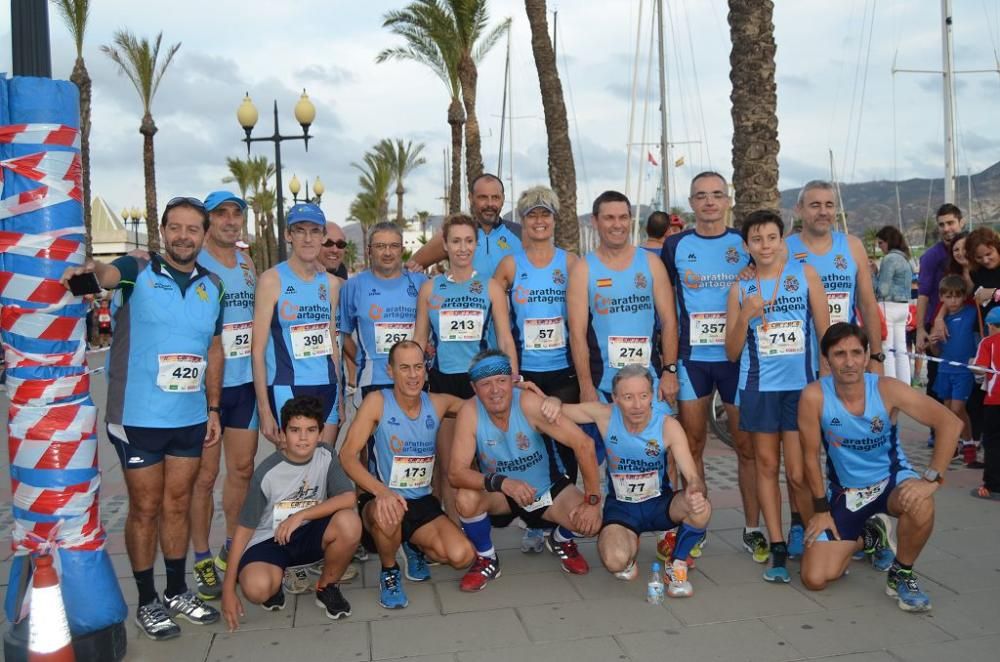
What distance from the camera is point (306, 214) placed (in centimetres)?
479

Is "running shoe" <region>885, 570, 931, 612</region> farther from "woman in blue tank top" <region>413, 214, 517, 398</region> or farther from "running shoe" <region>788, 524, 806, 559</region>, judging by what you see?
"woman in blue tank top" <region>413, 214, 517, 398</region>

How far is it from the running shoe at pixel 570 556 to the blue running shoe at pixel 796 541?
119cm

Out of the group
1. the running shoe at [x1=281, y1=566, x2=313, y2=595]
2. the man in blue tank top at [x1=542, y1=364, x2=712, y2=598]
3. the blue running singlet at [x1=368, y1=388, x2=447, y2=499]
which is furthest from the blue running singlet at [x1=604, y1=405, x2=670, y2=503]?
the running shoe at [x1=281, y1=566, x2=313, y2=595]

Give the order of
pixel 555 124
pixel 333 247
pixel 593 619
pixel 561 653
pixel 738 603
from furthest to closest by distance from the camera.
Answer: pixel 555 124 < pixel 333 247 < pixel 738 603 < pixel 593 619 < pixel 561 653

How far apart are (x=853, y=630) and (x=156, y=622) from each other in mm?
3245

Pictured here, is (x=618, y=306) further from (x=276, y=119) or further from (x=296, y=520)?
(x=276, y=119)

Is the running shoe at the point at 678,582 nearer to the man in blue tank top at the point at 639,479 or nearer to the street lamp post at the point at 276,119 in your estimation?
the man in blue tank top at the point at 639,479

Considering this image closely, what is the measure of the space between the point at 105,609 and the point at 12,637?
1.16 ft

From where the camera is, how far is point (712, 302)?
4.95 metres

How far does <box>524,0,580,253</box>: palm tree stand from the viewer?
15125 millimetres

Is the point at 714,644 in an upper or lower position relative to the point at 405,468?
lower

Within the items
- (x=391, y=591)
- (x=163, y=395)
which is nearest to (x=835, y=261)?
(x=391, y=591)

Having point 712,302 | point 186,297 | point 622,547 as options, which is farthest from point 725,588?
point 186,297

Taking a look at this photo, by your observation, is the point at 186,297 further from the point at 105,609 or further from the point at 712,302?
the point at 712,302
